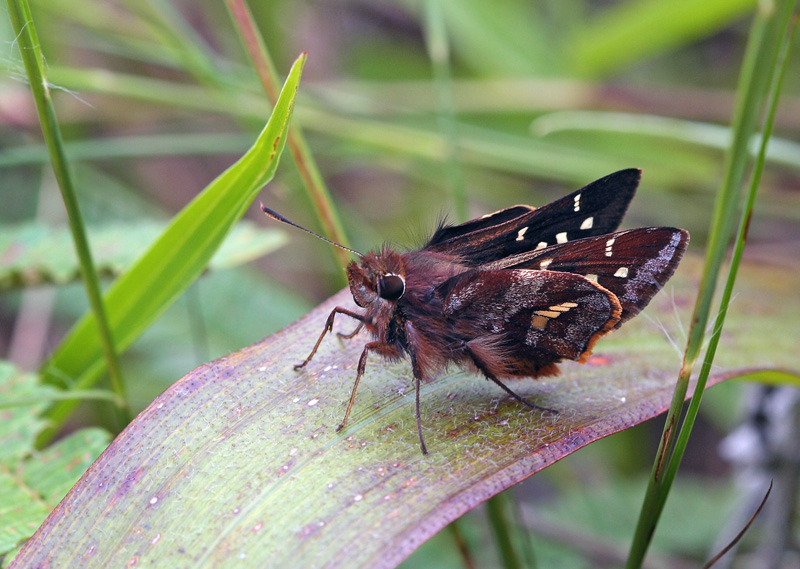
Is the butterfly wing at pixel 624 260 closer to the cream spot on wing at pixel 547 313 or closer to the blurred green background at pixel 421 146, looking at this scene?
the cream spot on wing at pixel 547 313

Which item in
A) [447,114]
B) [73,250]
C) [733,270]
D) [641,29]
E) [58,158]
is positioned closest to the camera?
[733,270]

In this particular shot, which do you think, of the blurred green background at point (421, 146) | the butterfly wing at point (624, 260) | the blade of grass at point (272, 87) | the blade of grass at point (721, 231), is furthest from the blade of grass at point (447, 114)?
the blade of grass at point (721, 231)

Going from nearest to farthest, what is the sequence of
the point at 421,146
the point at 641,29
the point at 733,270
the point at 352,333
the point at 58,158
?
the point at 733,270 → the point at 58,158 → the point at 352,333 → the point at 421,146 → the point at 641,29

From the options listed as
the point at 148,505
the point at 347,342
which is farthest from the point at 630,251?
the point at 148,505

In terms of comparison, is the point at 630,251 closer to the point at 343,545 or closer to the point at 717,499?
the point at 343,545

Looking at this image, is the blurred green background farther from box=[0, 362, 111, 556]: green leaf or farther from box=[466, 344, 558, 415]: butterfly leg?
box=[466, 344, 558, 415]: butterfly leg

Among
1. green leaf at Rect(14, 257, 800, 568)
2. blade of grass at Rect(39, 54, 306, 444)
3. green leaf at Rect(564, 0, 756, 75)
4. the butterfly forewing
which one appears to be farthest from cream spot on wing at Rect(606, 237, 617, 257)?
green leaf at Rect(564, 0, 756, 75)

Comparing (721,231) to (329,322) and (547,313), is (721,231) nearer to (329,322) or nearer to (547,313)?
(547,313)

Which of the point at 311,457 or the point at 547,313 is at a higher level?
the point at 547,313

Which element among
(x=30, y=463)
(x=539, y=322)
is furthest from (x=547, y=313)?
(x=30, y=463)
